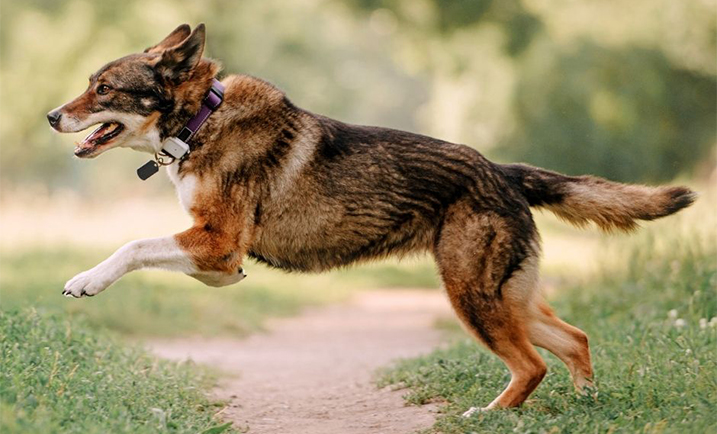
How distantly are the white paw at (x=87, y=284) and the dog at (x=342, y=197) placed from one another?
259 millimetres

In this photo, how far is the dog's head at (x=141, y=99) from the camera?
666 cm

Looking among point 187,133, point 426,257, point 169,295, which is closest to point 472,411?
point 426,257

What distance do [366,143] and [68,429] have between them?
9.32ft

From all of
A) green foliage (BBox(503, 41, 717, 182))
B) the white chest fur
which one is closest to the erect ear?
the white chest fur

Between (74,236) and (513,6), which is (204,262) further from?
(513,6)

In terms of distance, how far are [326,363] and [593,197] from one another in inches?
169

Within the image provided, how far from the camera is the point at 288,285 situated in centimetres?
1712

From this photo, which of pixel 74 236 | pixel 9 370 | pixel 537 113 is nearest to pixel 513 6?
pixel 537 113

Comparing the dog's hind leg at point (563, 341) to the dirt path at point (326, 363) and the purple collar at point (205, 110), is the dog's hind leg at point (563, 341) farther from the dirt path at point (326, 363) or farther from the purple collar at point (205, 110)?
the purple collar at point (205, 110)

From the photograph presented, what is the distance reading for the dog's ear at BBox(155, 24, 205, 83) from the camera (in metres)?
6.70

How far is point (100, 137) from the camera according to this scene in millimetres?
6715

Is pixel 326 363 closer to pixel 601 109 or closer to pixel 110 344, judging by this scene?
pixel 110 344

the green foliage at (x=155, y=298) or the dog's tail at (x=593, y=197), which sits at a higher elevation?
the green foliage at (x=155, y=298)

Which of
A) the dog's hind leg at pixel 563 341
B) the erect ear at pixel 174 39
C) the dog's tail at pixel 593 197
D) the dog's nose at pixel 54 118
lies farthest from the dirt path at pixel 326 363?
the erect ear at pixel 174 39
